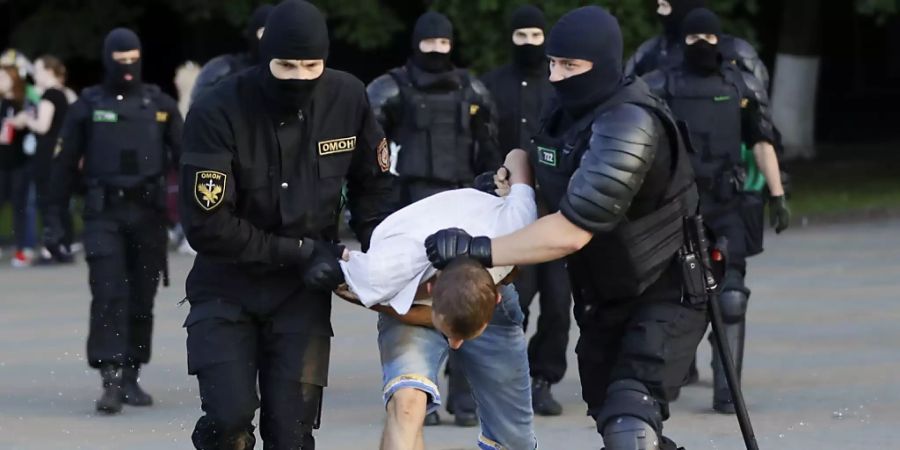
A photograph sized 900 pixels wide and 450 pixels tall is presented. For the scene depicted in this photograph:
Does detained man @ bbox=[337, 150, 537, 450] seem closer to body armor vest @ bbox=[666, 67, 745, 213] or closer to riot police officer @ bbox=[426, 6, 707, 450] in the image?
riot police officer @ bbox=[426, 6, 707, 450]

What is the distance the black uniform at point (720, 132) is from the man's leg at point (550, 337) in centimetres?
75

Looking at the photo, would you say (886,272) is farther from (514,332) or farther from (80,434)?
(514,332)

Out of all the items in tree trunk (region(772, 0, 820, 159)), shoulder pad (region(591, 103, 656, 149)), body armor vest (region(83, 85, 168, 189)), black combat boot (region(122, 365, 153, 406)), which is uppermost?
shoulder pad (region(591, 103, 656, 149))

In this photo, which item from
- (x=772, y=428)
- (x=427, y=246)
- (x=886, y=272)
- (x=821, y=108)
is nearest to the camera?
(x=427, y=246)

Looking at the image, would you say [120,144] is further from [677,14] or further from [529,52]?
[677,14]

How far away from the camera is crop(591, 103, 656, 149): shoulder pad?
222 inches

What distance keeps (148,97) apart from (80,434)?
1905mm

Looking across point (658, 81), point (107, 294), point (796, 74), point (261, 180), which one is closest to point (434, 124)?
point (658, 81)

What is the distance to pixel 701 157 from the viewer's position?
9.10 m

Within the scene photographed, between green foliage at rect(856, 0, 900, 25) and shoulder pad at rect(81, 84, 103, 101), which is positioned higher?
shoulder pad at rect(81, 84, 103, 101)

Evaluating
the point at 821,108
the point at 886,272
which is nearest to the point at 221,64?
the point at 886,272

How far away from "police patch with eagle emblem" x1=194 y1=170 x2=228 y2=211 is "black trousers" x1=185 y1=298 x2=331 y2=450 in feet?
1.27

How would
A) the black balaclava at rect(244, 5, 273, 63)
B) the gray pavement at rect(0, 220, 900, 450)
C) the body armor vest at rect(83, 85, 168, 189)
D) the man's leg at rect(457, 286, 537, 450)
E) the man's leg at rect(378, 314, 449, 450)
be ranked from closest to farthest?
the man's leg at rect(378, 314, 449, 450) < the man's leg at rect(457, 286, 537, 450) < the gray pavement at rect(0, 220, 900, 450) < the body armor vest at rect(83, 85, 168, 189) < the black balaclava at rect(244, 5, 273, 63)

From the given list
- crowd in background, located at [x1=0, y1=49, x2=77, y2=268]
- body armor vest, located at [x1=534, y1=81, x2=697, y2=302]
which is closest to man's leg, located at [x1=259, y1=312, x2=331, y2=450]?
body armor vest, located at [x1=534, y1=81, x2=697, y2=302]
